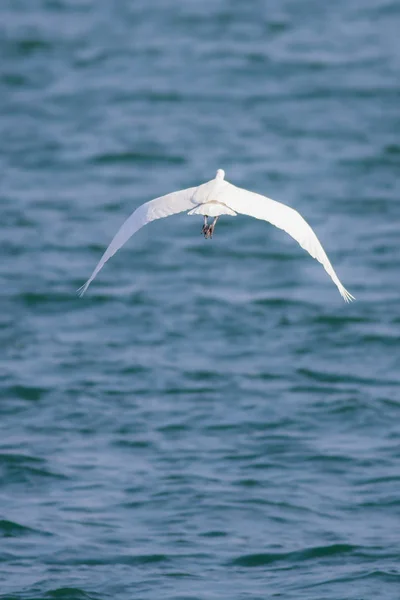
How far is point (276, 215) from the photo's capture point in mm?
13078

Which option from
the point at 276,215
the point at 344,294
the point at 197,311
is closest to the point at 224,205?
the point at 276,215

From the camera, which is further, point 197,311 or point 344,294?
point 197,311

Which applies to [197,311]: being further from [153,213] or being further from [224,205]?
[224,205]

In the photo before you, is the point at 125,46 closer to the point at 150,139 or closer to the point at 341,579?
the point at 150,139

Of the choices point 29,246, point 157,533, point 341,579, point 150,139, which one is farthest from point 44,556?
point 150,139

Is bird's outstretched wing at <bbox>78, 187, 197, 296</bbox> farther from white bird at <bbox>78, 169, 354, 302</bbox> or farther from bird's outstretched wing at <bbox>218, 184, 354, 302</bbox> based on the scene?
bird's outstretched wing at <bbox>218, 184, 354, 302</bbox>

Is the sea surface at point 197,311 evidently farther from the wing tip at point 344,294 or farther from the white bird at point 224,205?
the white bird at point 224,205

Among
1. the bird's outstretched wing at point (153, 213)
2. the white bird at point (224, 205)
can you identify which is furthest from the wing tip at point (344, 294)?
the bird's outstretched wing at point (153, 213)

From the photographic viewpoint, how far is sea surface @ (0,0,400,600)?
18453 mm

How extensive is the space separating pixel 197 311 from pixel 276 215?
12.3 metres

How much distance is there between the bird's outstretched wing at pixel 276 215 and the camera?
1279 cm

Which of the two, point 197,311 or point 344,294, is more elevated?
point 197,311

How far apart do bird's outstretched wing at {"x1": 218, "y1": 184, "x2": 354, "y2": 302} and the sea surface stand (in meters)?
5.70

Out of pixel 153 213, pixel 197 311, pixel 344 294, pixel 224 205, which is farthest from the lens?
pixel 197 311
